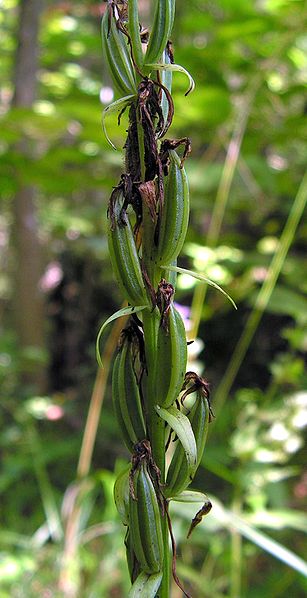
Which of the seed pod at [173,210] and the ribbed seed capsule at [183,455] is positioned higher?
the seed pod at [173,210]

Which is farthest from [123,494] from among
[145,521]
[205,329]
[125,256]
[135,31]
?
[205,329]

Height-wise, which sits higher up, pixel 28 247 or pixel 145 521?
pixel 145 521

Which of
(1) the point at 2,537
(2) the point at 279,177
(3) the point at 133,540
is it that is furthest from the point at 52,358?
(3) the point at 133,540

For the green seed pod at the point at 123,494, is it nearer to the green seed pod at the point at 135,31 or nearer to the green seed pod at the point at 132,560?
the green seed pod at the point at 132,560

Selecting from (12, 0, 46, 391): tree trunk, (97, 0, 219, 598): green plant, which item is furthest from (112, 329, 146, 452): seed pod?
(12, 0, 46, 391): tree trunk

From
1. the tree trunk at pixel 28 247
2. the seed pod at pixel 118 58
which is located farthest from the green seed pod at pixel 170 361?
the tree trunk at pixel 28 247

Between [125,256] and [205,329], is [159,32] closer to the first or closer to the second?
[125,256]

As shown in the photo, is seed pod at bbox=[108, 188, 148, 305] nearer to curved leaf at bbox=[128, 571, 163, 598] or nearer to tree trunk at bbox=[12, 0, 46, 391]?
curved leaf at bbox=[128, 571, 163, 598]
